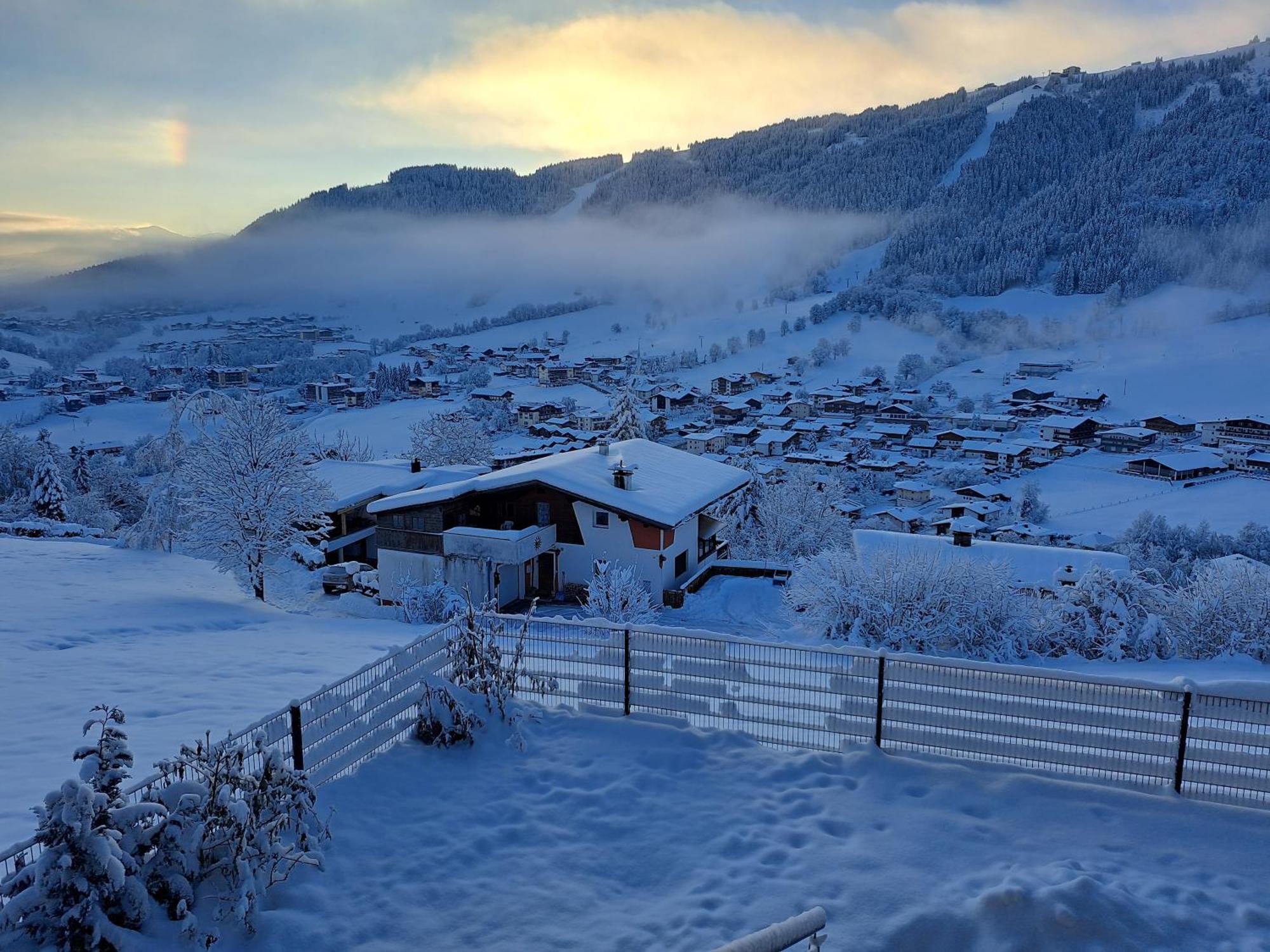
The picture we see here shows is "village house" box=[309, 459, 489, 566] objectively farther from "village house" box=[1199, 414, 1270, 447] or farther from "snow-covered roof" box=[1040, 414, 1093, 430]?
"village house" box=[1199, 414, 1270, 447]

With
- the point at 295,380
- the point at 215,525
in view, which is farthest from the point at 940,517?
the point at 295,380

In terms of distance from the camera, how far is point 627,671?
8555 mm

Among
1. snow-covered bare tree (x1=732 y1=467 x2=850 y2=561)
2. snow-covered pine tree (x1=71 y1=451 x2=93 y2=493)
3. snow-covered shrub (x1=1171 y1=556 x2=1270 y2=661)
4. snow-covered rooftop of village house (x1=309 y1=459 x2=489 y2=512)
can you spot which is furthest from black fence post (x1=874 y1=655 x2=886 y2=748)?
snow-covered pine tree (x1=71 y1=451 x2=93 y2=493)

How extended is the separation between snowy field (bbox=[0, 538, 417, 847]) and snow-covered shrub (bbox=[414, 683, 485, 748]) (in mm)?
2455

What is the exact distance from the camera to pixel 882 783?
23.5 ft

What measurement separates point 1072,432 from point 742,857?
95.7 metres

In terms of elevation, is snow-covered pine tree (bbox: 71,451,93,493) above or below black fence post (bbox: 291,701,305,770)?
below

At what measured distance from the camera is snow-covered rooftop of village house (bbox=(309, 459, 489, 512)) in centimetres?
3197

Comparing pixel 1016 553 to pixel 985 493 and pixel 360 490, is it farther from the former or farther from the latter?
pixel 985 493

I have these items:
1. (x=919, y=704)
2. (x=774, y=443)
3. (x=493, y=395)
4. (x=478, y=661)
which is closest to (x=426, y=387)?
(x=493, y=395)

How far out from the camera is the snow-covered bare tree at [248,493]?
2141cm

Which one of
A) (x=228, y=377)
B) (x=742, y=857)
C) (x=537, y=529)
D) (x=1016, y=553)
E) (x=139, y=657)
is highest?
(x=742, y=857)

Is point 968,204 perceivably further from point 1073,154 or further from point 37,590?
point 37,590

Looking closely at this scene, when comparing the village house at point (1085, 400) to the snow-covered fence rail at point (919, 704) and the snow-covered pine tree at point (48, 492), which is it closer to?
the snow-covered pine tree at point (48, 492)
